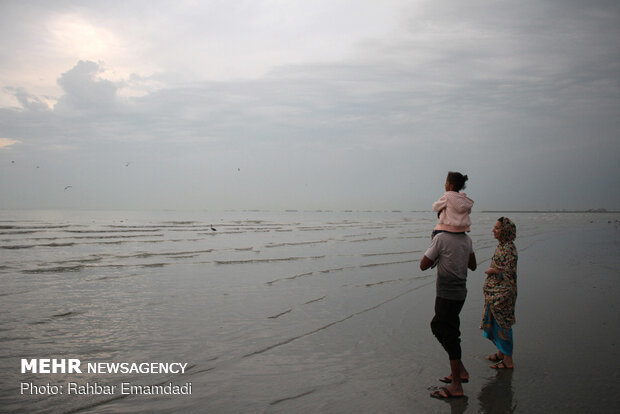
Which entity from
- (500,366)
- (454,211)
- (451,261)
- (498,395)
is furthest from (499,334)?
(454,211)

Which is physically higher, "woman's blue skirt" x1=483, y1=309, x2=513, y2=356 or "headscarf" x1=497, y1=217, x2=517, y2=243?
"headscarf" x1=497, y1=217, x2=517, y2=243

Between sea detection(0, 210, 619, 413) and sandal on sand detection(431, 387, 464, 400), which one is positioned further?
sea detection(0, 210, 619, 413)

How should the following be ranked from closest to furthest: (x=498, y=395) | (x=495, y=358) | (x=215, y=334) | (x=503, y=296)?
(x=498, y=395) → (x=503, y=296) → (x=495, y=358) → (x=215, y=334)

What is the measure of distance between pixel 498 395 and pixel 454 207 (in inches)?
79.2

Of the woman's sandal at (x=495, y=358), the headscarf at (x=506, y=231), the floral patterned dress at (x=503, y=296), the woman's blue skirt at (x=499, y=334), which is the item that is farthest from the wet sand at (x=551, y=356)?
the headscarf at (x=506, y=231)

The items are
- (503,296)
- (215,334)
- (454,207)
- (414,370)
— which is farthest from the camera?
(215,334)

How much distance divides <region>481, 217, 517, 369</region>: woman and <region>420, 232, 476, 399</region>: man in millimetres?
974

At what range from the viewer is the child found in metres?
3.85

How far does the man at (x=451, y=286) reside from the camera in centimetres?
388

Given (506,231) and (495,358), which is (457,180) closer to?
(506,231)

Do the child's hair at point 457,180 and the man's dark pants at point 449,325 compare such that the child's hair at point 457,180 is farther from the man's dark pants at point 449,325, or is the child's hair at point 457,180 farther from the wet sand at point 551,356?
the wet sand at point 551,356

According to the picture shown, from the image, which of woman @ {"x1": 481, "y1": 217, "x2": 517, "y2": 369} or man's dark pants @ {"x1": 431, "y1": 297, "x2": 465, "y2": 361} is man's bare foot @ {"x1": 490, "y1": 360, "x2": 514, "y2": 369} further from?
man's dark pants @ {"x1": 431, "y1": 297, "x2": 465, "y2": 361}

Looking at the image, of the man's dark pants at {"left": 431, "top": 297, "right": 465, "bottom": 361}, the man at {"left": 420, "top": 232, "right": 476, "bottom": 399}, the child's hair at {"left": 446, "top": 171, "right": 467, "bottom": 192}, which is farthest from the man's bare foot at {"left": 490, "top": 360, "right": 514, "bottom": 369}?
the child's hair at {"left": 446, "top": 171, "right": 467, "bottom": 192}

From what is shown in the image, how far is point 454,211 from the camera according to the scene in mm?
3887
